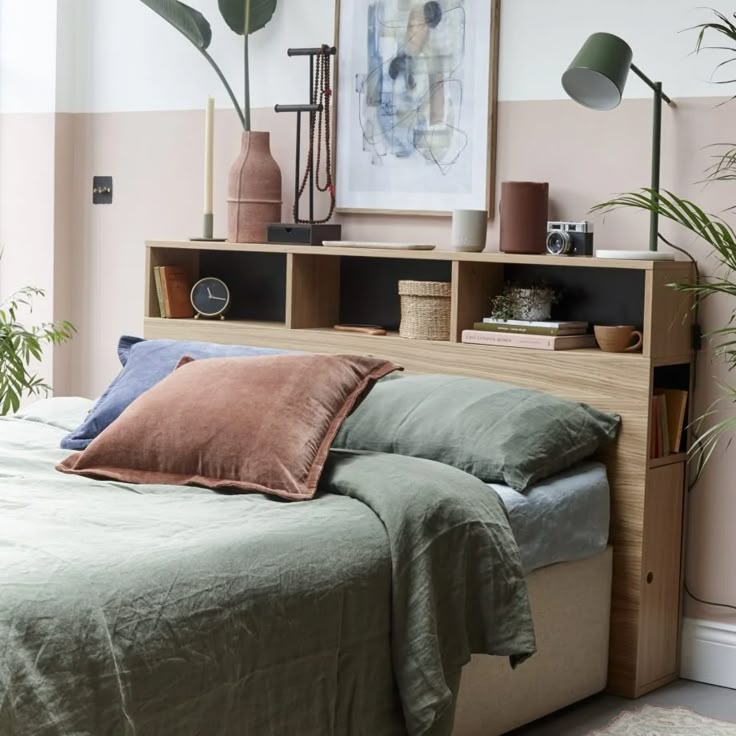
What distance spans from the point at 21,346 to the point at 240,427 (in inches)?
82.4

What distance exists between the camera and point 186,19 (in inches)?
170

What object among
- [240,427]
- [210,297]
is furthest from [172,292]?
[240,427]

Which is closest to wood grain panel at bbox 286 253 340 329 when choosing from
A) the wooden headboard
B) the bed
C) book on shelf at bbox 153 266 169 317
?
the wooden headboard

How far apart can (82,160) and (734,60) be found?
248 cm

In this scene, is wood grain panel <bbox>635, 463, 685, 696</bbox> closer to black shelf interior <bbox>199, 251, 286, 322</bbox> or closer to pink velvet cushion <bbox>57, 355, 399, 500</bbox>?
pink velvet cushion <bbox>57, 355, 399, 500</bbox>

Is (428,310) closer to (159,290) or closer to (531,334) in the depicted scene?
(531,334)

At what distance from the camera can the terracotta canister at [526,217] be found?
3.57 meters

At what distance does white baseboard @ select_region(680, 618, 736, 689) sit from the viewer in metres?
3.52

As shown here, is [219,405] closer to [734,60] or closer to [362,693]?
[362,693]

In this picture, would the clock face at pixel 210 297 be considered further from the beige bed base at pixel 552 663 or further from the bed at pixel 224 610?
the beige bed base at pixel 552 663

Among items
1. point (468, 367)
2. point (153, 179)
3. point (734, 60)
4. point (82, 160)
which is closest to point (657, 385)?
point (468, 367)

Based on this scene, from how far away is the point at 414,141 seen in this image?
398 cm

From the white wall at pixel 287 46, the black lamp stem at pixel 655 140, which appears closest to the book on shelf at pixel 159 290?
the white wall at pixel 287 46

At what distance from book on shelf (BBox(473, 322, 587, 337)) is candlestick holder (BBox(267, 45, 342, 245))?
0.65 meters
